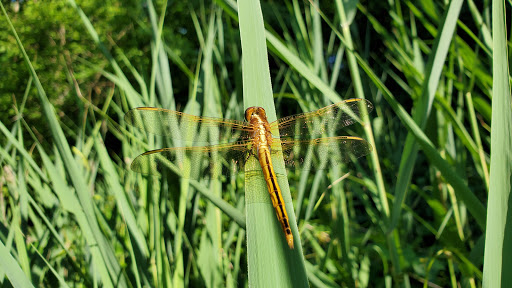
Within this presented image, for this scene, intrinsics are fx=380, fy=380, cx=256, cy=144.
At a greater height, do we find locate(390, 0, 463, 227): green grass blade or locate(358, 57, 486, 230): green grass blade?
locate(390, 0, 463, 227): green grass blade

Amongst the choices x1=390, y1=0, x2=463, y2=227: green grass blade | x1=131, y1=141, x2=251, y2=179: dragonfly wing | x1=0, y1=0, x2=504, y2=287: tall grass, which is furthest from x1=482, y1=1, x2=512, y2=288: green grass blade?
x1=131, y1=141, x2=251, y2=179: dragonfly wing

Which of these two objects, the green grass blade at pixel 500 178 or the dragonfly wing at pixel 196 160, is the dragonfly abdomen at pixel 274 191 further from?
the green grass blade at pixel 500 178

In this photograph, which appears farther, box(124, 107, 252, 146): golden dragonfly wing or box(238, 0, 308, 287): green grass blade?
box(124, 107, 252, 146): golden dragonfly wing

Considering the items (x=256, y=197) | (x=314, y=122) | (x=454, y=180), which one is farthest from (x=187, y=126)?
(x=454, y=180)

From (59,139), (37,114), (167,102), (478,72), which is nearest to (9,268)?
(59,139)

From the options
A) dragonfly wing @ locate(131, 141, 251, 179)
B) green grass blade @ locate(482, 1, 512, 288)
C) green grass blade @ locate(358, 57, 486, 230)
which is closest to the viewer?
green grass blade @ locate(482, 1, 512, 288)

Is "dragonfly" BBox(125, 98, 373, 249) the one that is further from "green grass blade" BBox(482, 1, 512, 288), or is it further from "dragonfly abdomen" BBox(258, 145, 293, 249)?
"green grass blade" BBox(482, 1, 512, 288)

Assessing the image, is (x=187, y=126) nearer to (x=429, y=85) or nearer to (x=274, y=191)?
(x=274, y=191)
